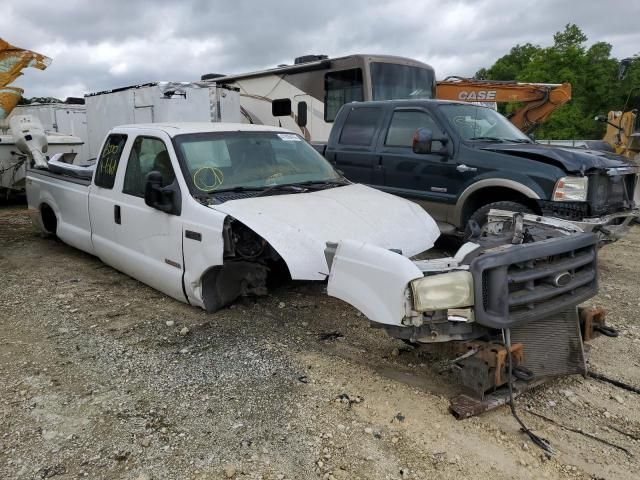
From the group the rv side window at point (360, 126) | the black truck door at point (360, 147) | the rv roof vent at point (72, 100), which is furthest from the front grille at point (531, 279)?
the rv roof vent at point (72, 100)

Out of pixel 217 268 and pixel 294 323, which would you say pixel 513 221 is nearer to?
pixel 294 323

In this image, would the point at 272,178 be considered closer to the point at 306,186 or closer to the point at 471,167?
the point at 306,186

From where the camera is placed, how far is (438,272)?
10.2 feet

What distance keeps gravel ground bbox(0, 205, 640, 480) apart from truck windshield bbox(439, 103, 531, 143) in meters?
2.61

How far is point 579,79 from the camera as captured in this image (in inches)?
1485

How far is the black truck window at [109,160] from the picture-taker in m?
5.38

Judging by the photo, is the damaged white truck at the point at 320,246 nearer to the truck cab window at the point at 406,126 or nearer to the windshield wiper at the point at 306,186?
the windshield wiper at the point at 306,186

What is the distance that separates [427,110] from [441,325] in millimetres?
4246

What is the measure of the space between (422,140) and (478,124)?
93 cm

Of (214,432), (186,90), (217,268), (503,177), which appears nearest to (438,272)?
(214,432)

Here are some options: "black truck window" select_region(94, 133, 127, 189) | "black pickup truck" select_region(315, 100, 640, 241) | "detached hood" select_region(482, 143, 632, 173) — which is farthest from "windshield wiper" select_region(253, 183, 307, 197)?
"detached hood" select_region(482, 143, 632, 173)

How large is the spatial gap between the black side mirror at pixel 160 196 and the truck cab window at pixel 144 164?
0.20 metres

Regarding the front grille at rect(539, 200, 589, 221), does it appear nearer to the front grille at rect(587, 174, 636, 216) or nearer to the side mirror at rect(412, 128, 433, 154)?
the front grille at rect(587, 174, 636, 216)

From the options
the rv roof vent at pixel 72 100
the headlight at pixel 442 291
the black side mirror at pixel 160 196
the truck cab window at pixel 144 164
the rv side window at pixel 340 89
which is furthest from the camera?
the rv roof vent at pixel 72 100
